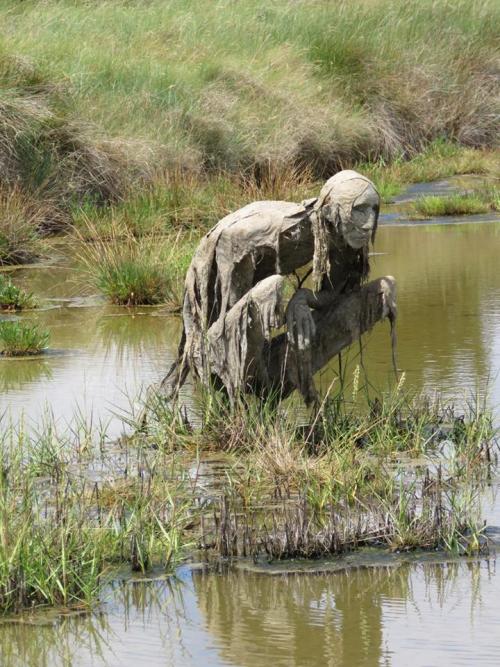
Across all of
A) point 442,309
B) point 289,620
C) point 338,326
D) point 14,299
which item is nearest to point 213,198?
point 14,299

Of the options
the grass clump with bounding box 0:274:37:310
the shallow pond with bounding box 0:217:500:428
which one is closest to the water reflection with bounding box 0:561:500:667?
the shallow pond with bounding box 0:217:500:428

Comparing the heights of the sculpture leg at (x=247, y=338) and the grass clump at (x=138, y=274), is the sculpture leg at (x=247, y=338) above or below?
above

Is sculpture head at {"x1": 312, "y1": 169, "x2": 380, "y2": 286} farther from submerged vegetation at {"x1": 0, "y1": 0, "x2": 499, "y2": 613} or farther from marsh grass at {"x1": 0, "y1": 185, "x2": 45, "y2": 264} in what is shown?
marsh grass at {"x1": 0, "y1": 185, "x2": 45, "y2": 264}

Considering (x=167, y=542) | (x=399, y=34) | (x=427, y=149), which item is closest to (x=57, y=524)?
(x=167, y=542)

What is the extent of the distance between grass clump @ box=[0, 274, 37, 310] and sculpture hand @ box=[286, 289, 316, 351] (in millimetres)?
6327

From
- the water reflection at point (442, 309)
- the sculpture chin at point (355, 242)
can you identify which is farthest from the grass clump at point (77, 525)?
the water reflection at point (442, 309)

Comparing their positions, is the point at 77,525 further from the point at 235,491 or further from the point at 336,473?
the point at 336,473

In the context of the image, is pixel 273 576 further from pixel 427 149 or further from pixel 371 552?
pixel 427 149

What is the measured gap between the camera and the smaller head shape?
698 cm

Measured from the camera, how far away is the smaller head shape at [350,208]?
6.98 m

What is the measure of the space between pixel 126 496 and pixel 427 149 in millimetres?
18257

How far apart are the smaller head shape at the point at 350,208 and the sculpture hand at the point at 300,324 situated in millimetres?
383

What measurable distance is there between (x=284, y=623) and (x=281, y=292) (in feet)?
6.93

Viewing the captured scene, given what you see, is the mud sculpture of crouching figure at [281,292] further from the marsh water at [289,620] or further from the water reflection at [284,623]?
the water reflection at [284,623]
